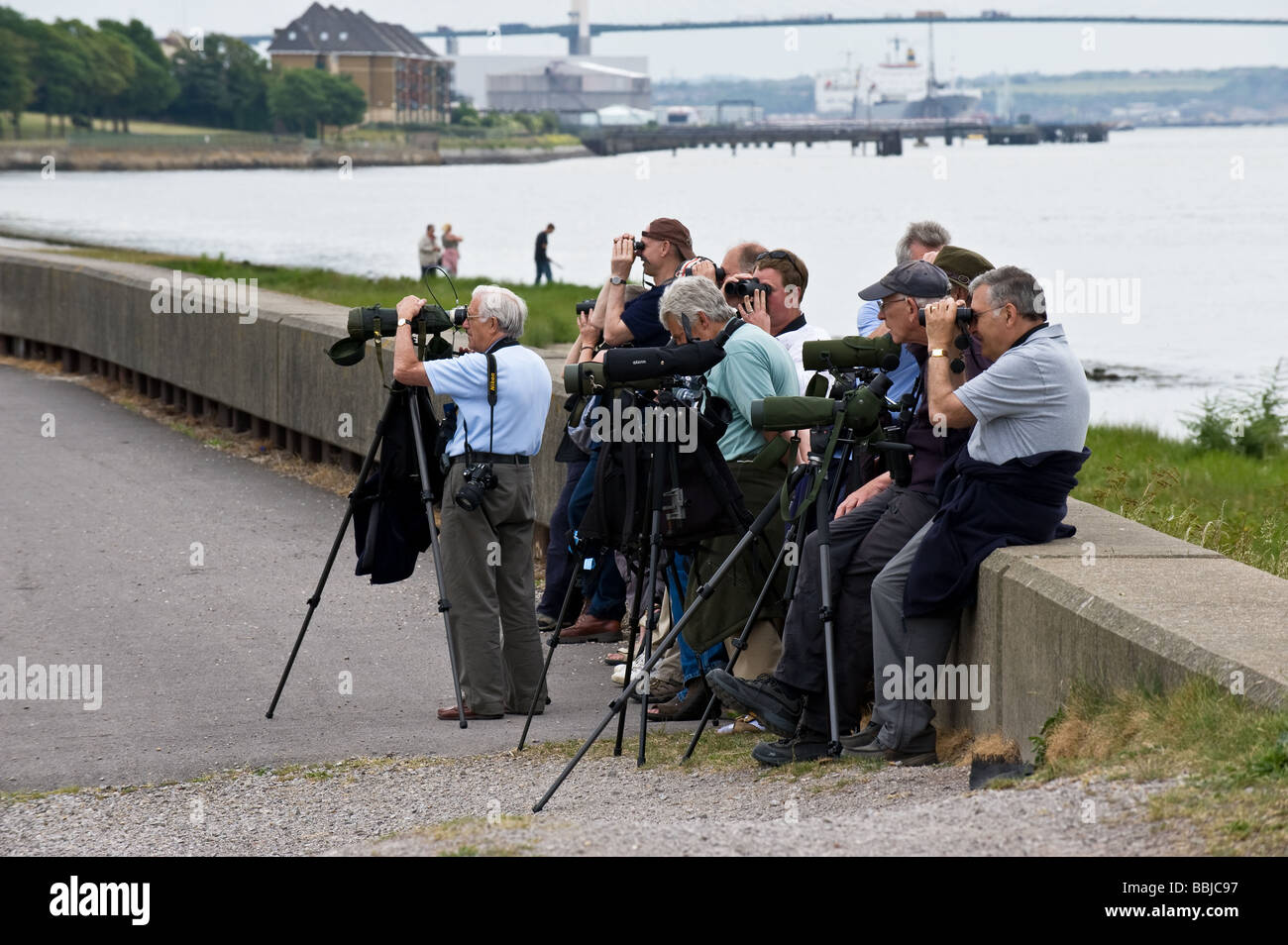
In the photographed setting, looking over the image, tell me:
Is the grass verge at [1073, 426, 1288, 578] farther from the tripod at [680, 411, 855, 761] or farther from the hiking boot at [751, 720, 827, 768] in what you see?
the hiking boot at [751, 720, 827, 768]

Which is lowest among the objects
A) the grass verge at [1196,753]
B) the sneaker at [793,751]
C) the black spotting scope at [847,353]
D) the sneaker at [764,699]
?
the sneaker at [793,751]

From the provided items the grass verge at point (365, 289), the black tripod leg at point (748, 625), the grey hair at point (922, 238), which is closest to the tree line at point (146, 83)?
the grass verge at point (365, 289)

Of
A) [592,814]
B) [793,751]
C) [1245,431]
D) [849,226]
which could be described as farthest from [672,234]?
[849,226]

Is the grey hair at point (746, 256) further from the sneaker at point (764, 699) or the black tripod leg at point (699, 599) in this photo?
the sneaker at point (764, 699)

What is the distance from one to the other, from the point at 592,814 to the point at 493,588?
228 cm

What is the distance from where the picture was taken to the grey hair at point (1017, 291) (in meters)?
6.26

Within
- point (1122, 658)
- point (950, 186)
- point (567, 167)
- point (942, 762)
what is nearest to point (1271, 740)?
point (1122, 658)

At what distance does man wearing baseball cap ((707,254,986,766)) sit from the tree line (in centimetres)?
16665

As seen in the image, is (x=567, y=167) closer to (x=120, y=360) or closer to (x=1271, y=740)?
(x=120, y=360)

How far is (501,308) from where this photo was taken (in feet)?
26.2

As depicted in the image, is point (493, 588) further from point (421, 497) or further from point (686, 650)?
point (686, 650)

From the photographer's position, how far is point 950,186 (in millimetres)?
130125

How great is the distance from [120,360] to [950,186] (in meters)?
117

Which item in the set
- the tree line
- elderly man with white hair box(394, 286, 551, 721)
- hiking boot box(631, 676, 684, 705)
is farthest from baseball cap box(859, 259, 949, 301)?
the tree line
